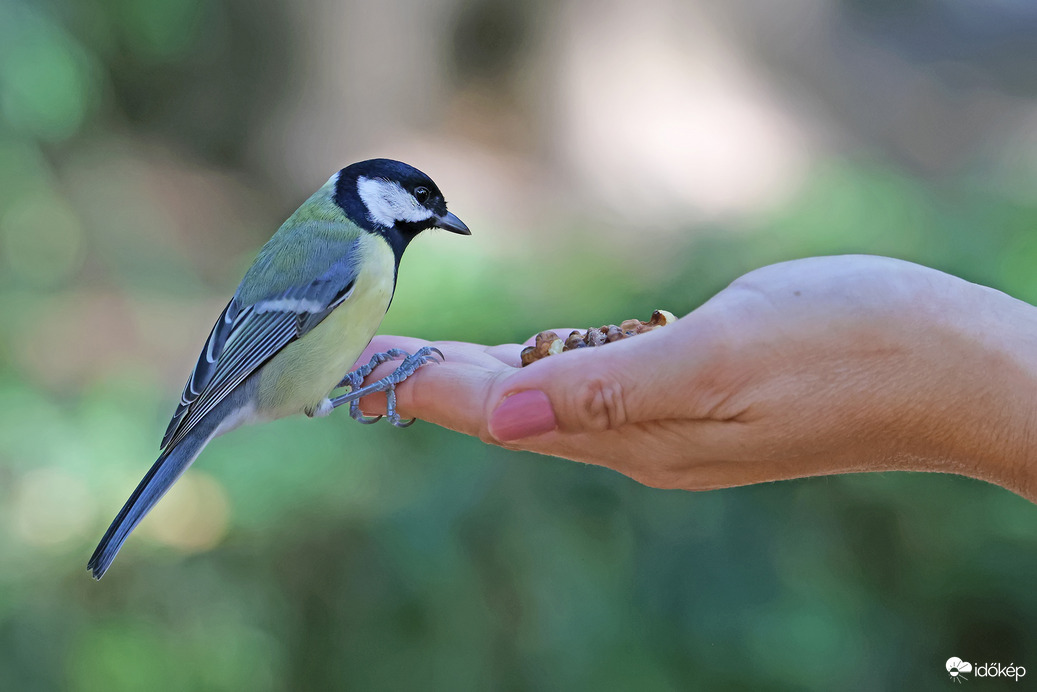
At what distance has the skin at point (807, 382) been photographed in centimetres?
114

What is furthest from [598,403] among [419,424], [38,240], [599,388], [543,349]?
[38,240]

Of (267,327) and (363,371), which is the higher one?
(267,327)

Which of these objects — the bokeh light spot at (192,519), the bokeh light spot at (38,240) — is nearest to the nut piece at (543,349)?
the bokeh light spot at (192,519)

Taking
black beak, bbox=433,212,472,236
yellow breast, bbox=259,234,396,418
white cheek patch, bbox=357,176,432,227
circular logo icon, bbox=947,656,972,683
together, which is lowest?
circular logo icon, bbox=947,656,972,683

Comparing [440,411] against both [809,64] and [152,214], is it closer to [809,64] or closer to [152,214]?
[152,214]

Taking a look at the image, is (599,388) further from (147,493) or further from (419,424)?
(419,424)

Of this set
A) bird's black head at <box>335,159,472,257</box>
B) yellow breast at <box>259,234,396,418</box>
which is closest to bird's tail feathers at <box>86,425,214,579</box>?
yellow breast at <box>259,234,396,418</box>

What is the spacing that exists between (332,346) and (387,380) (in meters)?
0.12

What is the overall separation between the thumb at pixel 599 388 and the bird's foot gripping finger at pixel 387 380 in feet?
1.51

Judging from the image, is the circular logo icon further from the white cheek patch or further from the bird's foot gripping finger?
the white cheek patch

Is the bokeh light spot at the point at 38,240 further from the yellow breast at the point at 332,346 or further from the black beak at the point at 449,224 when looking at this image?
the black beak at the point at 449,224

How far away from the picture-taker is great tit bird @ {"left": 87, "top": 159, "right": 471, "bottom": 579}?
1570 millimetres

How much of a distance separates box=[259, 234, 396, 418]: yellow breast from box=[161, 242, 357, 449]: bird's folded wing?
0.07 ft

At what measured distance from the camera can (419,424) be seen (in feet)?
6.78
